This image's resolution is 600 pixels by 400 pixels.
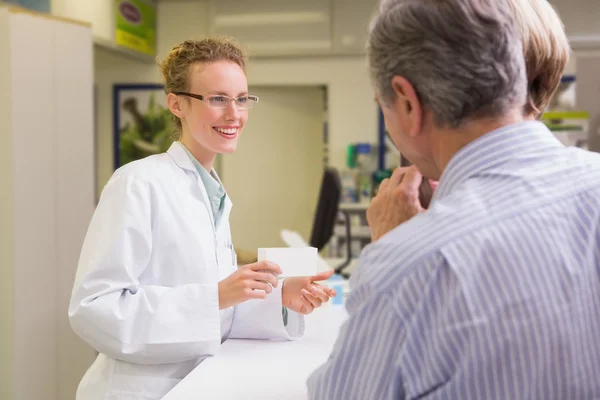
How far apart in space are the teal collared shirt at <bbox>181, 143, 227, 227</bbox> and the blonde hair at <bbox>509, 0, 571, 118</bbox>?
993 mm

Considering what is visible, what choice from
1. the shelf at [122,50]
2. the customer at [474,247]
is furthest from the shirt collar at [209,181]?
the shelf at [122,50]

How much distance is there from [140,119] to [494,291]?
5.85 metres

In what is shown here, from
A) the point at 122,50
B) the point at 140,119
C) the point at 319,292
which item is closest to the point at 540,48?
the point at 319,292

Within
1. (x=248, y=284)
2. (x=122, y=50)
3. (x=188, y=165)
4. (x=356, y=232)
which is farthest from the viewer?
(x=356, y=232)

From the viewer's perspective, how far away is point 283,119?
6223mm

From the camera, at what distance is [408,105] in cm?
83

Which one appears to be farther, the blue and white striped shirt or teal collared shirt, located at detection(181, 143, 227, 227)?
teal collared shirt, located at detection(181, 143, 227, 227)

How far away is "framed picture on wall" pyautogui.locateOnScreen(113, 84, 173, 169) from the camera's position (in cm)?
614

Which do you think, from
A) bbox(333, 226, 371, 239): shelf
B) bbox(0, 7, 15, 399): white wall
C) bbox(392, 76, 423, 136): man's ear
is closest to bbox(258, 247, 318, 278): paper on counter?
bbox(392, 76, 423, 136): man's ear

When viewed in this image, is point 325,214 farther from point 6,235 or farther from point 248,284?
point 248,284

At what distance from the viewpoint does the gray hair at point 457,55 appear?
29.9 inches

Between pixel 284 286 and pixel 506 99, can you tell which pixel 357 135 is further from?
pixel 506 99

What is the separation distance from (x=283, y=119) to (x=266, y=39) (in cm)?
83

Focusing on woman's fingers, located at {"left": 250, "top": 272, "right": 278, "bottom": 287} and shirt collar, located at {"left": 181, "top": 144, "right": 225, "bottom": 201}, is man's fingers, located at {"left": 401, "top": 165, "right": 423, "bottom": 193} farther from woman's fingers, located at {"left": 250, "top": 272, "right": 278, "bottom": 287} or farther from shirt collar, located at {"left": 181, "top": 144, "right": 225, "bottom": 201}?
shirt collar, located at {"left": 181, "top": 144, "right": 225, "bottom": 201}
